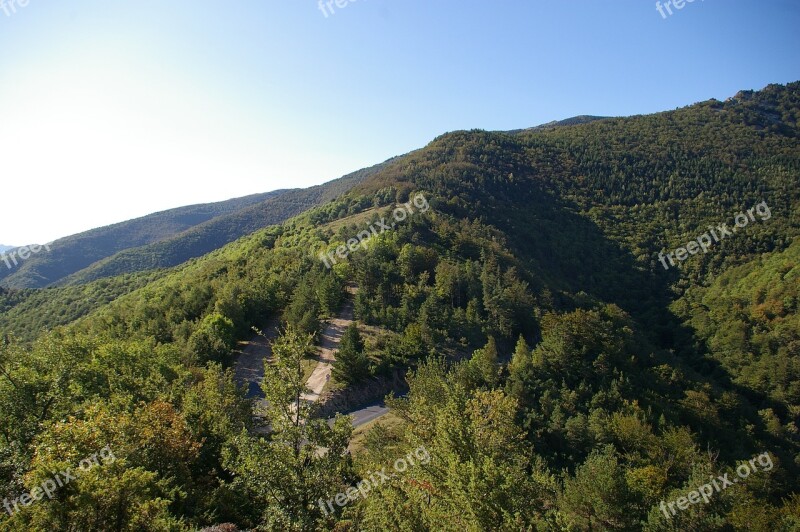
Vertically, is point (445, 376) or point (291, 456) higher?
point (291, 456)

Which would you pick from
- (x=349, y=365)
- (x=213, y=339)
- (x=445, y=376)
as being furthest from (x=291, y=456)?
(x=213, y=339)

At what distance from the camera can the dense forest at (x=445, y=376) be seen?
1473cm

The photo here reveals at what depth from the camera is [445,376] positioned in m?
41.0

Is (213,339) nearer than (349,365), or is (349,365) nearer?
(349,365)

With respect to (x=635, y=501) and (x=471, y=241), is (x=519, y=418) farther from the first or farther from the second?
(x=471, y=241)

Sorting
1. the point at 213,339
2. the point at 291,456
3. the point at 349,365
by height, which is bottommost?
the point at 349,365

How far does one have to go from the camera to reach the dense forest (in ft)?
48.3

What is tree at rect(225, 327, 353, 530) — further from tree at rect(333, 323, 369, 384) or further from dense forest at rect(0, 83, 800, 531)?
tree at rect(333, 323, 369, 384)

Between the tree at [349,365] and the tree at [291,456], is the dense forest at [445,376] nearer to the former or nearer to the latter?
the tree at [291,456]

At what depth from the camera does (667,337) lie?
99.6 meters

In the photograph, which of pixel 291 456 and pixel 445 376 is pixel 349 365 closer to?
pixel 445 376

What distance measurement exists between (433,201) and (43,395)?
8922cm

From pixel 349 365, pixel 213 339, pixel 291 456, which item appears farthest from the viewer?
pixel 213 339

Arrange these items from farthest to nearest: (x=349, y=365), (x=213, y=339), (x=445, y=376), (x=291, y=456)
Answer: (x=213, y=339) → (x=349, y=365) → (x=445, y=376) → (x=291, y=456)
